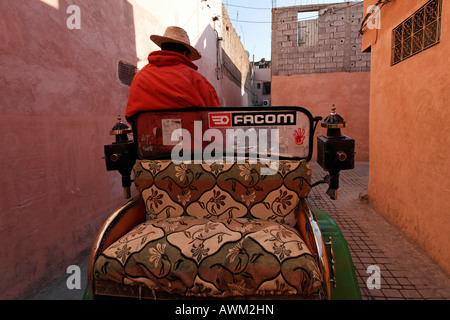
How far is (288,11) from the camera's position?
9.65 meters

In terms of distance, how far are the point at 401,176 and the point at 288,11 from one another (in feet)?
27.5

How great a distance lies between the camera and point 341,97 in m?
9.45

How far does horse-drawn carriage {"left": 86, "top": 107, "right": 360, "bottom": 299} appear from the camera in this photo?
1.44m

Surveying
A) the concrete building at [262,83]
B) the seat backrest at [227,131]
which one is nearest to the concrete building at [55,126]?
the seat backrest at [227,131]

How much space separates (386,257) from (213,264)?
261cm

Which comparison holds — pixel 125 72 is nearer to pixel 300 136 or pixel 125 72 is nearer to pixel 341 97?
pixel 300 136

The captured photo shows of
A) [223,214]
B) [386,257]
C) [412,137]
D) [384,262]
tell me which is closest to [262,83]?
[412,137]

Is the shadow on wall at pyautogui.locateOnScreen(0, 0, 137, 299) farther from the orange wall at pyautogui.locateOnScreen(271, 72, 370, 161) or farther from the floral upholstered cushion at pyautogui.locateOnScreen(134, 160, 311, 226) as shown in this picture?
the orange wall at pyautogui.locateOnScreen(271, 72, 370, 161)

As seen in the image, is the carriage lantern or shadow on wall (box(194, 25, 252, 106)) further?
shadow on wall (box(194, 25, 252, 106))

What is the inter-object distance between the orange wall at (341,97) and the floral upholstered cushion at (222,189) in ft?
26.6

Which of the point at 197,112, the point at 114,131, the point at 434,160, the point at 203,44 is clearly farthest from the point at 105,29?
the point at 203,44

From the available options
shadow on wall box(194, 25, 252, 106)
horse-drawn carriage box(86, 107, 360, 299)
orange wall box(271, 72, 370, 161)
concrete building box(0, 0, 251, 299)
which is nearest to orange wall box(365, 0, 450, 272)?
horse-drawn carriage box(86, 107, 360, 299)

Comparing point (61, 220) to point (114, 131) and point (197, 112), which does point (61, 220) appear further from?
point (197, 112)

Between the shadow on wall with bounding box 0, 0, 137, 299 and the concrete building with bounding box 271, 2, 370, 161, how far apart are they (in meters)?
7.53
